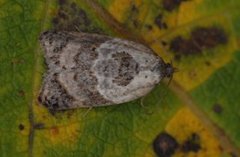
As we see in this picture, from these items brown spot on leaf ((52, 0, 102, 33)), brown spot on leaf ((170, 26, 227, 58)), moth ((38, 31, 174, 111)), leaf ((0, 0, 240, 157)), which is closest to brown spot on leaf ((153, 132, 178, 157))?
leaf ((0, 0, 240, 157))

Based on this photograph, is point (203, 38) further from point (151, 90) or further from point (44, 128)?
point (44, 128)

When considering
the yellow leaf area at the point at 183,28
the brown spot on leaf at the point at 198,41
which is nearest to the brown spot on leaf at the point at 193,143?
the yellow leaf area at the point at 183,28

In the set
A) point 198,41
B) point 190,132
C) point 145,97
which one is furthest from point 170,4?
point 190,132

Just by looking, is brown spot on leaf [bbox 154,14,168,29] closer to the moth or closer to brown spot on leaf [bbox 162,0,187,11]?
brown spot on leaf [bbox 162,0,187,11]

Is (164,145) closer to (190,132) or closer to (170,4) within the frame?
(190,132)

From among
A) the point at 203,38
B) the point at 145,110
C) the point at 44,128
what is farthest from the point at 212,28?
the point at 44,128

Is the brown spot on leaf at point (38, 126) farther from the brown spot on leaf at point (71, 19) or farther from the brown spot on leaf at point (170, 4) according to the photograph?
the brown spot on leaf at point (170, 4)

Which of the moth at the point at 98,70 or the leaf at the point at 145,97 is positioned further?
the moth at the point at 98,70
